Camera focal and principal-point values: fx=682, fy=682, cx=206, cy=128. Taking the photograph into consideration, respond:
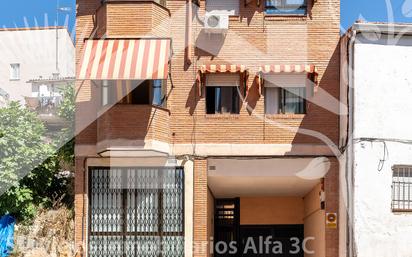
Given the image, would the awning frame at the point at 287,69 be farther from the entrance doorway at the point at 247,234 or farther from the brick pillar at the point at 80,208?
the entrance doorway at the point at 247,234

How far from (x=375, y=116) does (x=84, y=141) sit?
7.64 metres

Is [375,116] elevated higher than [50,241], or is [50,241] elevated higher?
[375,116]

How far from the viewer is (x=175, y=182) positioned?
60.2ft

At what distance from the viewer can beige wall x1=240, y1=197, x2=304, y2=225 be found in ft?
80.4

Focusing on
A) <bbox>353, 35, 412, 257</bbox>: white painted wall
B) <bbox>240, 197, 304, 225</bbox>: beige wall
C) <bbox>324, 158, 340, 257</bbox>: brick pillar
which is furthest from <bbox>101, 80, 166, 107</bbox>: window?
<bbox>240, 197, 304, 225</bbox>: beige wall

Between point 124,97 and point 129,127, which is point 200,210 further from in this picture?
point 124,97

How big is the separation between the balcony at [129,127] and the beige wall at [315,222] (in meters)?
5.22

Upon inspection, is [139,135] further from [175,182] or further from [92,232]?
[92,232]

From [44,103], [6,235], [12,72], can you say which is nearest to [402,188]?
[6,235]

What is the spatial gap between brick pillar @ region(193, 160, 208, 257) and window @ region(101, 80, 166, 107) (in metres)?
1.99

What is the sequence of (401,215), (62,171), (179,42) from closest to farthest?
(401,215)
(179,42)
(62,171)

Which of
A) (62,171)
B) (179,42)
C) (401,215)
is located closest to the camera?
(401,215)

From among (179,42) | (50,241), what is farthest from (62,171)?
(179,42)

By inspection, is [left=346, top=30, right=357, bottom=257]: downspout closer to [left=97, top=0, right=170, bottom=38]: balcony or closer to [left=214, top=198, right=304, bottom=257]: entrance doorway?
[left=97, top=0, right=170, bottom=38]: balcony
